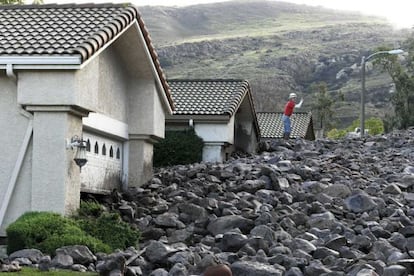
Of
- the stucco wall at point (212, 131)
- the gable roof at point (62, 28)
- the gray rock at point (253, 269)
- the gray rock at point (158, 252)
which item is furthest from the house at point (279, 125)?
the gray rock at point (253, 269)

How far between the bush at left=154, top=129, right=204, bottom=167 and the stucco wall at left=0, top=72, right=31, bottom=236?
14.9 meters

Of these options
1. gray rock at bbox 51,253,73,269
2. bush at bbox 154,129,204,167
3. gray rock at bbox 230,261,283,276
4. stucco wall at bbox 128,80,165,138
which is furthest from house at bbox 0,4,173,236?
bush at bbox 154,129,204,167

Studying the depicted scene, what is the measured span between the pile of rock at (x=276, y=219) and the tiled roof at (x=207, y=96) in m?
7.13

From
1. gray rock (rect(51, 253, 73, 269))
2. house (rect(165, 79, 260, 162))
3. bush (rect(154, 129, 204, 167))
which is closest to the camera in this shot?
gray rock (rect(51, 253, 73, 269))

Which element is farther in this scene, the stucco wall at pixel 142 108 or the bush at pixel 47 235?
the stucco wall at pixel 142 108

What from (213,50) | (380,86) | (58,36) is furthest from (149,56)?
(213,50)

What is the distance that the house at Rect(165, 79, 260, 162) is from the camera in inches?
1373

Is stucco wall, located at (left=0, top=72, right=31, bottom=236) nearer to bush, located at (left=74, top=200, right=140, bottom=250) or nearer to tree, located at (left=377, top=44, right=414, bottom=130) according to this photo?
bush, located at (left=74, top=200, right=140, bottom=250)

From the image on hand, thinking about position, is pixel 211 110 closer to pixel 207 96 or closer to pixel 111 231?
pixel 207 96

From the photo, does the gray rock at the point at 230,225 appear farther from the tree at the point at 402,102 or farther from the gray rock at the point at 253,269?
the tree at the point at 402,102

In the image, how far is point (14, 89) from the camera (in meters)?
18.2

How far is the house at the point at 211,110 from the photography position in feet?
114

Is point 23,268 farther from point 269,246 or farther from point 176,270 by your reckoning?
point 269,246

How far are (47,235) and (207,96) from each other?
69.7 feet
